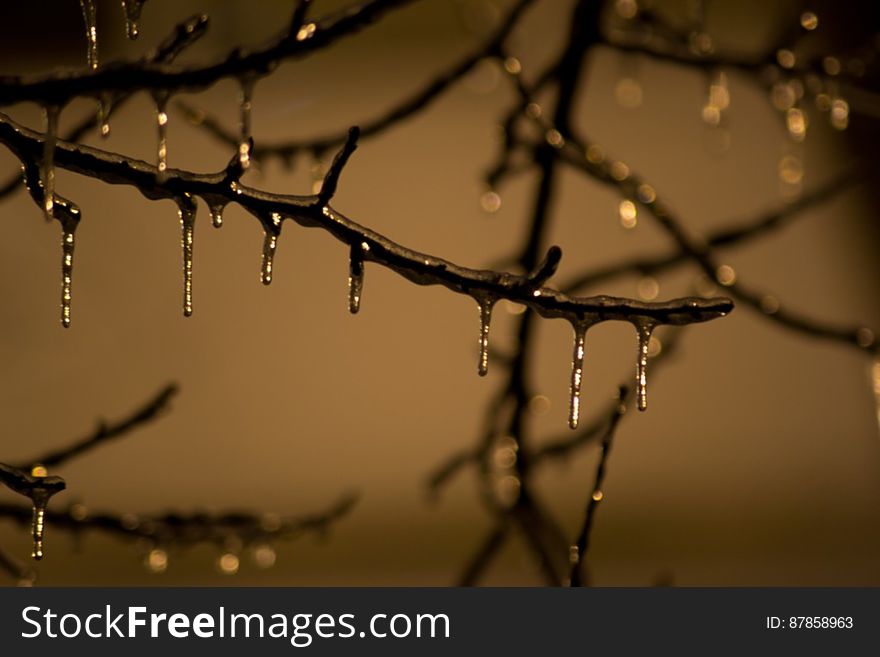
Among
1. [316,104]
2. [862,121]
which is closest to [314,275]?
[316,104]

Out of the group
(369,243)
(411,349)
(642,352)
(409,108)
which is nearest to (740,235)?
(409,108)

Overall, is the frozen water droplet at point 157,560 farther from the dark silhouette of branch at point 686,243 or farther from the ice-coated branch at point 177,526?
the dark silhouette of branch at point 686,243

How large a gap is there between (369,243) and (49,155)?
16 cm

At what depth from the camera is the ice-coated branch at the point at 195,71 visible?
424mm

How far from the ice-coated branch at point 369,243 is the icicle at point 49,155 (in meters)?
0.02

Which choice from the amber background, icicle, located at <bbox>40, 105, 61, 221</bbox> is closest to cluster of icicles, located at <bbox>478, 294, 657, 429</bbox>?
icicle, located at <bbox>40, 105, 61, 221</bbox>

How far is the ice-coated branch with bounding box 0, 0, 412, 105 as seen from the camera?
0.42 meters

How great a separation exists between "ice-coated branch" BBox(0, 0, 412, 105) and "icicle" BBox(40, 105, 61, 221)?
1cm

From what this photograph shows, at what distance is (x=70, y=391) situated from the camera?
2098 mm

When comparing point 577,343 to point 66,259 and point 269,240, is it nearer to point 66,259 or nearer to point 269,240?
point 269,240

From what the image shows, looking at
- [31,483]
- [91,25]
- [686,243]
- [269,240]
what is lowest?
[31,483]

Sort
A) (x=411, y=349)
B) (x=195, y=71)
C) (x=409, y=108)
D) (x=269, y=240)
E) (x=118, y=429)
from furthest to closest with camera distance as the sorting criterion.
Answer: (x=411, y=349), (x=409, y=108), (x=118, y=429), (x=269, y=240), (x=195, y=71)

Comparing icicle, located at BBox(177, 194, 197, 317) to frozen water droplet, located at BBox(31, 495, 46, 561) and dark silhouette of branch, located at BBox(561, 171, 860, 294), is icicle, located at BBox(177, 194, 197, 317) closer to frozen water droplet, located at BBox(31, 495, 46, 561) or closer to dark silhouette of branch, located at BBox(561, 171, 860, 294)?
frozen water droplet, located at BBox(31, 495, 46, 561)

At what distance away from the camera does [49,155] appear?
47 centimetres
